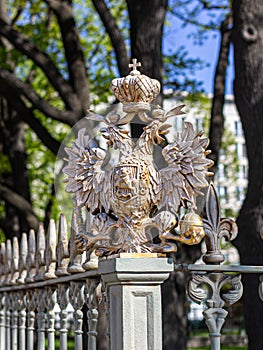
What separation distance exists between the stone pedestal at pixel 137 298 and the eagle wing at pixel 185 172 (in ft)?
0.99

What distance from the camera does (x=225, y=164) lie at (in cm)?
3155

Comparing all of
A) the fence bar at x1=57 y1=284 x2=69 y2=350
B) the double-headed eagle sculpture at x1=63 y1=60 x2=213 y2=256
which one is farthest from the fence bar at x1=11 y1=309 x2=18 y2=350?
the double-headed eagle sculpture at x1=63 y1=60 x2=213 y2=256

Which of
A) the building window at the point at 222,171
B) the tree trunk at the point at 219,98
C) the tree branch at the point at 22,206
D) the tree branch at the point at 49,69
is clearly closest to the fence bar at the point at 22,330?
the tree trunk at the point at 219,98

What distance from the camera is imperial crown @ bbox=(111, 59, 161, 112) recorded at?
350 cm

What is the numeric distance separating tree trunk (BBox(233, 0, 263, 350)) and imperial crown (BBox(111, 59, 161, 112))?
11.3 feet

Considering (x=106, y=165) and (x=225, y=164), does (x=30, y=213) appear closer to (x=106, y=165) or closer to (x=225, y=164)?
(x=106, y=165)

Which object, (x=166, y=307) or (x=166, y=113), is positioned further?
(x=166, y=307)

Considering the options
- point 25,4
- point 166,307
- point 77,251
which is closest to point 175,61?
point 25,4

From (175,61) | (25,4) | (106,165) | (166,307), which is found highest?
(25,4)

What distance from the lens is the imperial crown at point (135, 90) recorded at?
11.5 ft

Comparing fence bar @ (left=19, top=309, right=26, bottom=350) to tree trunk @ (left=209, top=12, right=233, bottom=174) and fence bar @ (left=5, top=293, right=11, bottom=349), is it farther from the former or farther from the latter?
tree trunk @ (left=209, top=12, right=233, bottom=174)

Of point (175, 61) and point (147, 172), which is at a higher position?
point (175, 61)

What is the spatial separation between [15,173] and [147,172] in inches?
429

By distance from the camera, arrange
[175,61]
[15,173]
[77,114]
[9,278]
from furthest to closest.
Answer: [175,61], [15,173], [77,114], [9,278]
